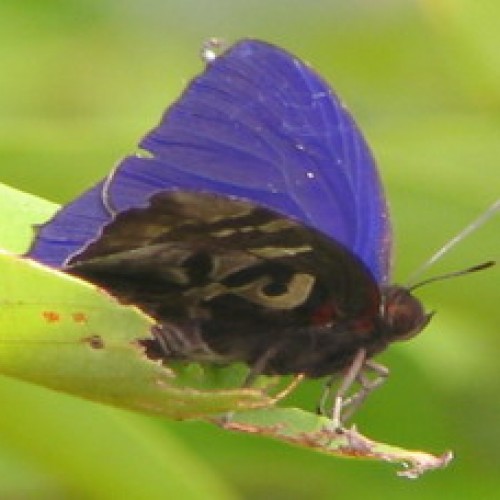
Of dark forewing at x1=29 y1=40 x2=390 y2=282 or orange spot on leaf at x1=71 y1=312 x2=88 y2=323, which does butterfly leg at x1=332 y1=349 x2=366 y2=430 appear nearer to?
dark forewing at x1=29 y1=40 x2=390 y2=282

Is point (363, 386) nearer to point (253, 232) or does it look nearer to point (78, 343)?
point (253, 232)

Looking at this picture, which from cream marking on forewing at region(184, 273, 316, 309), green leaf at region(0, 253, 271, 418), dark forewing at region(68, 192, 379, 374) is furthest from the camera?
cream marking on forewing at region(184, 273, 316, 309)

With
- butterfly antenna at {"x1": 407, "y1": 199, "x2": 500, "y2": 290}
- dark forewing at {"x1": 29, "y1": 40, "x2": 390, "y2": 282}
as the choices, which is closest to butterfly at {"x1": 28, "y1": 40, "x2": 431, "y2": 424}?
dark forewing at {"x1": 29, "y1": 40, "x2": 390, "y2": 282}

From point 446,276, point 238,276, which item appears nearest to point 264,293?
point 238,276

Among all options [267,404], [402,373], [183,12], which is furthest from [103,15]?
[267,404]

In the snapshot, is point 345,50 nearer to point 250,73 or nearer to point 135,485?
point 250,73

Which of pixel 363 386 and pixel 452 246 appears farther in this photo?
pixel 452 246
